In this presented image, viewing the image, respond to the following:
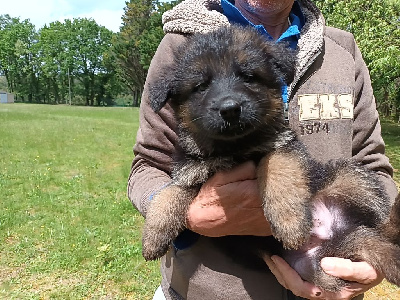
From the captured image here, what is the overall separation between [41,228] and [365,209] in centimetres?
645

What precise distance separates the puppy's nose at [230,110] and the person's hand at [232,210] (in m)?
0.30

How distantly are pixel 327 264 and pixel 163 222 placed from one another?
0.86 metres

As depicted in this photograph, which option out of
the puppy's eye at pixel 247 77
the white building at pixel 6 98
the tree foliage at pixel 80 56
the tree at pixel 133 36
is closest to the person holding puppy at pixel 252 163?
the puppy's eye at pixel 247 77

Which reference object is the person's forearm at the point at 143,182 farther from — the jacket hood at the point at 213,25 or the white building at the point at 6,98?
the white building at the point at 6,98

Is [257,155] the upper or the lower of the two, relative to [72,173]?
upper

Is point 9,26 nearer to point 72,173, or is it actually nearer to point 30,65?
point 30,65

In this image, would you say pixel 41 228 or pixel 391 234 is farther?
pixel 41 228

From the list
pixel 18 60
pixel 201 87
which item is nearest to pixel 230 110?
pixel 201 87

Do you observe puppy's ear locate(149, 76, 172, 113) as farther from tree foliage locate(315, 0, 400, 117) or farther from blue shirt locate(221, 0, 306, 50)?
tree foliage locate(315, 0, 400, 117)

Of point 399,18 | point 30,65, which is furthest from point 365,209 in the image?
point 30,65

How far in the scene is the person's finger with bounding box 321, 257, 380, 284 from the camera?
2.01m

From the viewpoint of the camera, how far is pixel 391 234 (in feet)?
6.93

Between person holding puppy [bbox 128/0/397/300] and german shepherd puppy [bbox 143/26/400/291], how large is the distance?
8cm

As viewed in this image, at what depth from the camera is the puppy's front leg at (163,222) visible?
7.24 feet
